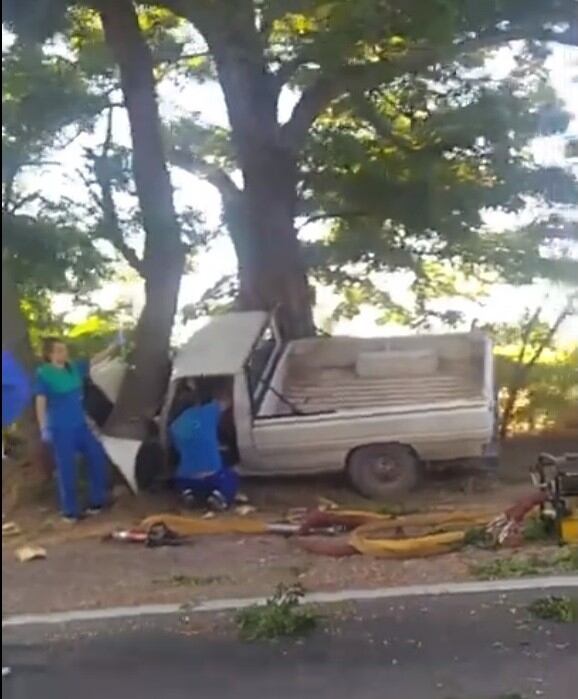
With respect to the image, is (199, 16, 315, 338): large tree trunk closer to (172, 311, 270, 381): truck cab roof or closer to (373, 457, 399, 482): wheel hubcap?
(172, 311, 270, 381): truck cab roof

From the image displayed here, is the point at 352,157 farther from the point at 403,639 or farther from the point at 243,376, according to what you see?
the point at 403,639

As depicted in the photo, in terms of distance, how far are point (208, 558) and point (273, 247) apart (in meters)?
0.25

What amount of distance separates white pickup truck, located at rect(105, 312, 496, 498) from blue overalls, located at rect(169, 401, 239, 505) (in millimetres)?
15

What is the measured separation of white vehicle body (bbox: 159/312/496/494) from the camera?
1.01 meters

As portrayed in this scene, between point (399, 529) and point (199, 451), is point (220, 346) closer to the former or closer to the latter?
point (199, 451)

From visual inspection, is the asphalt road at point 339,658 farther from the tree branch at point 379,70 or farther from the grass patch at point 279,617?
the tree branch at point 379,70

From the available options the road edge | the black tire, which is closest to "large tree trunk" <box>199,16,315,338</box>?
the black tire

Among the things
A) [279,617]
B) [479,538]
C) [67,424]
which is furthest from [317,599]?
[67,424]

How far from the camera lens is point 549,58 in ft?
3.76

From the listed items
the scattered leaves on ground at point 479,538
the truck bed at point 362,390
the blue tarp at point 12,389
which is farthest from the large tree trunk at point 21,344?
the scattered leaves on ground at point 479,538

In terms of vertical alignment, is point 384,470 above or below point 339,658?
above

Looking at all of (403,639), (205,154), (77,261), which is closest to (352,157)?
(205,154)

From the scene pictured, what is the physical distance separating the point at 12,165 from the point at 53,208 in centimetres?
5

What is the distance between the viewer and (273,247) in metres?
1.06
